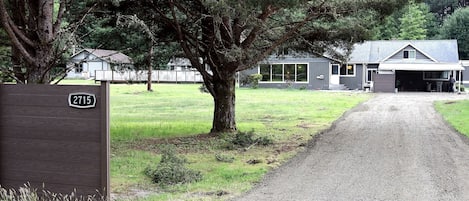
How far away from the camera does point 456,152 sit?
35.3 ft

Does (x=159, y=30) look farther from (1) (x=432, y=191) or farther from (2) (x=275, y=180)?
(1) (x=432, y=191)

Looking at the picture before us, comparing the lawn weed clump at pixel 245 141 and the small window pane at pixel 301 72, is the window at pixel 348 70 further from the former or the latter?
the lawn weed clump at pixel 245 141

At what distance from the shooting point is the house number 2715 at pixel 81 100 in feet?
17.9

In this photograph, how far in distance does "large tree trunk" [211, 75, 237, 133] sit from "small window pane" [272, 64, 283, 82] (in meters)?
31.7

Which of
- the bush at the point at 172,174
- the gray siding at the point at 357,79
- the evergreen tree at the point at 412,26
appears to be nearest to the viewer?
the bush at the point at 172,174

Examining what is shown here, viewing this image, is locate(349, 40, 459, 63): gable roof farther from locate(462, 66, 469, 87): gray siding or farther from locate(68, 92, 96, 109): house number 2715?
locate(68, 92, 96, 109): house number 2715

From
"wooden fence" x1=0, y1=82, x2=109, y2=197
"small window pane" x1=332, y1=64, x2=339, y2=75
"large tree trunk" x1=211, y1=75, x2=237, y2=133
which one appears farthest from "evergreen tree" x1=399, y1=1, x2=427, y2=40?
"wooden fence" x1=0, y1=82, x2=109, y2=197

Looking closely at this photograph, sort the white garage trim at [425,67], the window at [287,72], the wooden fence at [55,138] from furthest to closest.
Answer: the window at [287,72] → the white garage trim at [425,67] → the wooden fence at [55,138]

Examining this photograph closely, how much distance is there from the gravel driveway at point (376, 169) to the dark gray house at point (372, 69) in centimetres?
2903

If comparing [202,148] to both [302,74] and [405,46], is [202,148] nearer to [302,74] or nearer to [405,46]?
[302,74]

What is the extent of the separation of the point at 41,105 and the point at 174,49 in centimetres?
1050

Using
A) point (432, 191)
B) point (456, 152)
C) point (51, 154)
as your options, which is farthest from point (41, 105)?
point (456, 152)

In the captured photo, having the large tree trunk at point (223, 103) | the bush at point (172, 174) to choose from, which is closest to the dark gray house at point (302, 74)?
the large tree trunk at point (223, 103)

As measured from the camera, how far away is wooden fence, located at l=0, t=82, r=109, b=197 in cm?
554
